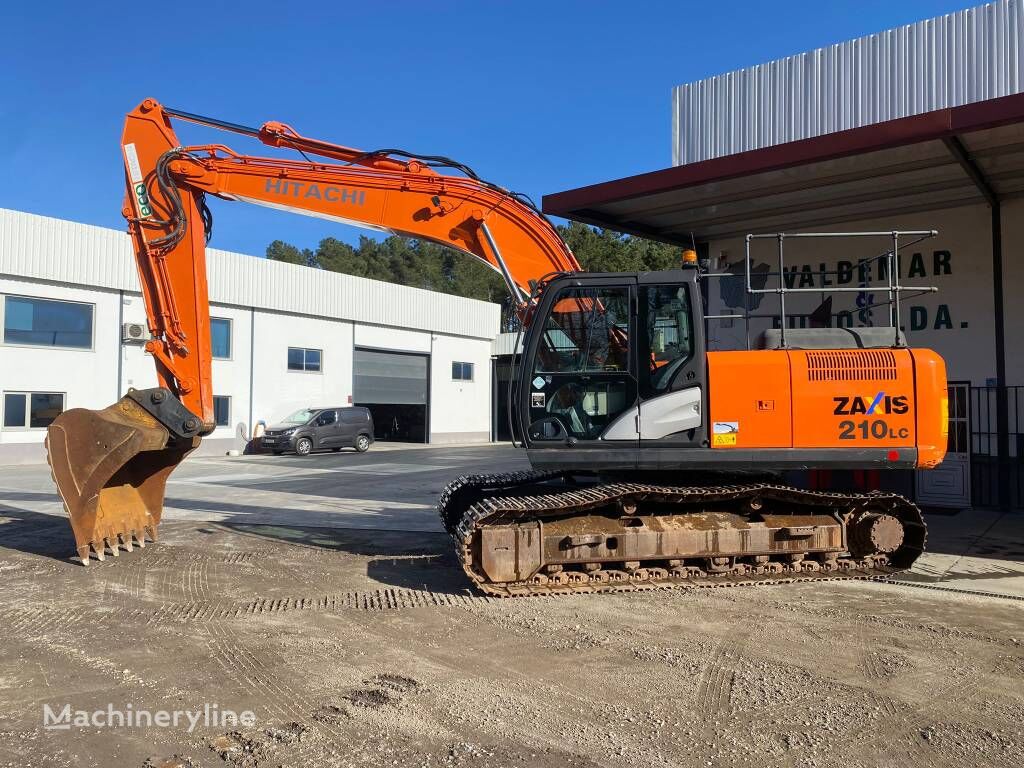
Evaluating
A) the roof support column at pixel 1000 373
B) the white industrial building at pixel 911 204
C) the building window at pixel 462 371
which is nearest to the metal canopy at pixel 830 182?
the white industrial building at pixel 911 204

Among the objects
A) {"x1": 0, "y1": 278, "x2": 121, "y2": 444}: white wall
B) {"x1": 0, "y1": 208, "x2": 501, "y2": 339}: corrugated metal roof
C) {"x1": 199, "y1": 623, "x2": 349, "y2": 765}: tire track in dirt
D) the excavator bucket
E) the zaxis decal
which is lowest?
{"x1": 199, "y1": 623, "x2": 349, "y2": 765}: tire track in dirt

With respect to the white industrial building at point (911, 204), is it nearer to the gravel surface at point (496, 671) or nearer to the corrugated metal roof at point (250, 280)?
the gravel surface at point (496, 671)

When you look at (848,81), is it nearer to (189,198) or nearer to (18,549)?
(189,198)

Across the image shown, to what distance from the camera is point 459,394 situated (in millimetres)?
37156

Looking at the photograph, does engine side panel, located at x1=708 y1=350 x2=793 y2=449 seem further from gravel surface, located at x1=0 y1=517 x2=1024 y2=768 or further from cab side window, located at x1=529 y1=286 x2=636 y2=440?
gravel surface, located at x1=0 y1=517 x2=1024 y2=768

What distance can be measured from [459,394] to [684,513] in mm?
30398

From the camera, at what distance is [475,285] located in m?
73.8

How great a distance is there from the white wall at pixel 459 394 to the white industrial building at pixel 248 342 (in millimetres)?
73

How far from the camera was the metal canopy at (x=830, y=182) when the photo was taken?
29.0ft

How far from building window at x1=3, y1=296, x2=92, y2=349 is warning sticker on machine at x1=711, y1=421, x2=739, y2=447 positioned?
22.3m

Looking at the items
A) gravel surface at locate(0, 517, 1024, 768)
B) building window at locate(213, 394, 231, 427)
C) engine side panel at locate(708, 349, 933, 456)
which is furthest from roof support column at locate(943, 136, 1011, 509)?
building window at locate(213, 394, 231, 427)

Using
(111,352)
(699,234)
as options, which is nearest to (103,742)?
(699,234)

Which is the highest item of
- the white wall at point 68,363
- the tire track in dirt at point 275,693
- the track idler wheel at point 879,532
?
the white wall at point 68,363

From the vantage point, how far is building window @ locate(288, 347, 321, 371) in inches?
1165
